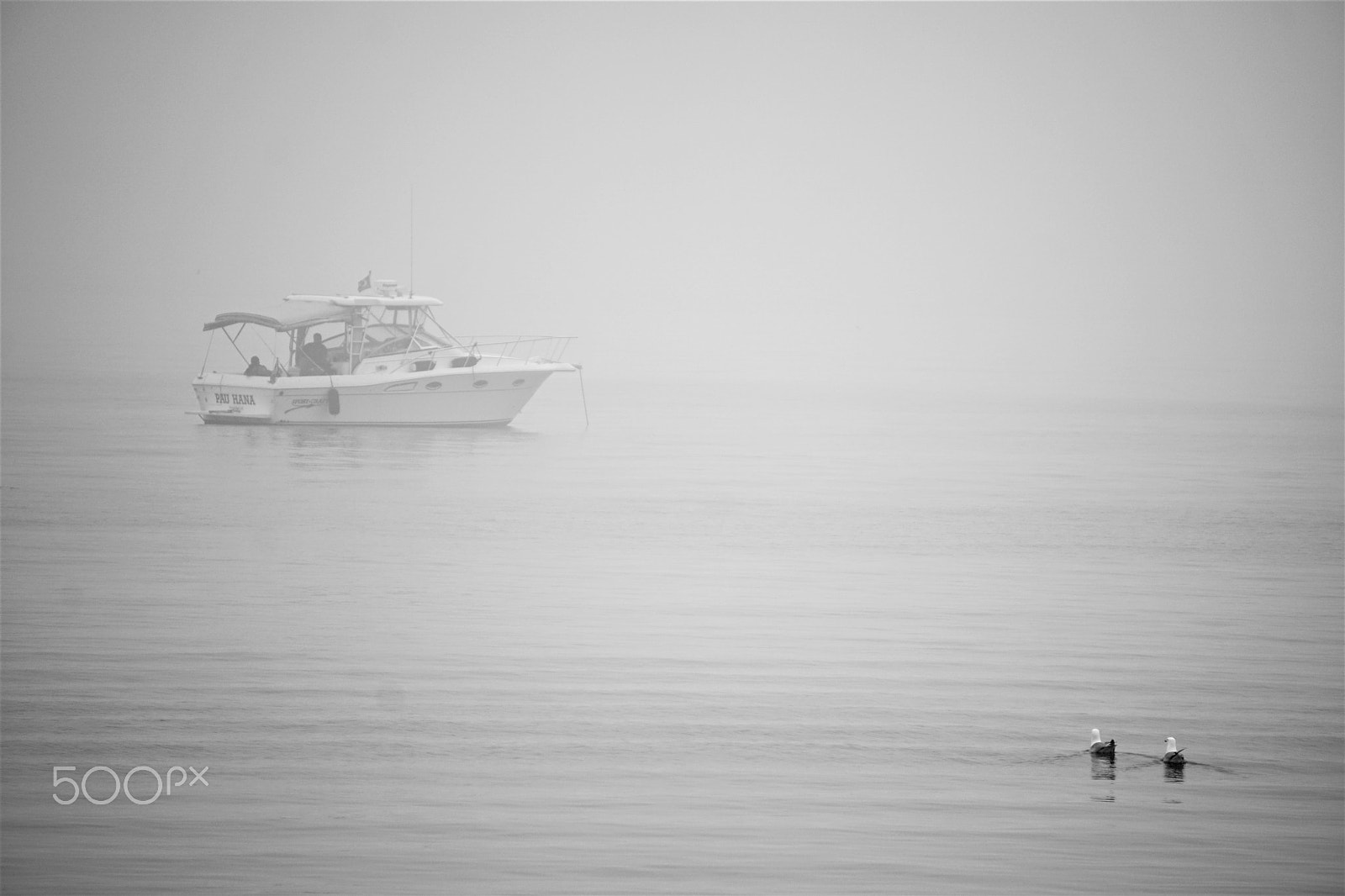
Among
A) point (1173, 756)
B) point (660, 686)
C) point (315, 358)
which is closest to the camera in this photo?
point (1173, 756)

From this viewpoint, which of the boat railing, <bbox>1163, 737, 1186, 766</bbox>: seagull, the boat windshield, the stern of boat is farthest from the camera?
the boat railing

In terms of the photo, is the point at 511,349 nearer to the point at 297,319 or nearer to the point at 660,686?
the point at 297,319

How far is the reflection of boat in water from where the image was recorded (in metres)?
45.4

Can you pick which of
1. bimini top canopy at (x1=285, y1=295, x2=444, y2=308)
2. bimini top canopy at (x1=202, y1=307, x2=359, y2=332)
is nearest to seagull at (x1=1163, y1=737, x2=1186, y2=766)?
bimini top canopy at (x1=285, y1=295, x2=444, y2=308)

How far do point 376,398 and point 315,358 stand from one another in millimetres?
2517

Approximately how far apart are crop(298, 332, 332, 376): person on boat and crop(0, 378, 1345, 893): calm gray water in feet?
29.5

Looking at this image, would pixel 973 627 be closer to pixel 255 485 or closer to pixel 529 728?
pixel 529 728

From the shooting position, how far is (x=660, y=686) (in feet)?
59.3

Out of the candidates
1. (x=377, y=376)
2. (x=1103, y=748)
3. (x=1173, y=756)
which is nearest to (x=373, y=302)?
(x=377, y=376)

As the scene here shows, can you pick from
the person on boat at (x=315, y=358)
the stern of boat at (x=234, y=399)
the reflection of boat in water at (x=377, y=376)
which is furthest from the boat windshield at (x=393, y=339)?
the stern of boat at (x=234, y=399)

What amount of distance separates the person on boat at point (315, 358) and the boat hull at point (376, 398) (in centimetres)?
65

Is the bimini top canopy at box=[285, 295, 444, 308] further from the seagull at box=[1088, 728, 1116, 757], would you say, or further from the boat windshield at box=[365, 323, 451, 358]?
the seagull at box=[1088, 728, 1116, 757]

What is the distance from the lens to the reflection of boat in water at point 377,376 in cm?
4538

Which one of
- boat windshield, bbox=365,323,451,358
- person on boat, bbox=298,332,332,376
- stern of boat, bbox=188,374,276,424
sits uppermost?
boat windshield, bbox=365,323,451,358
